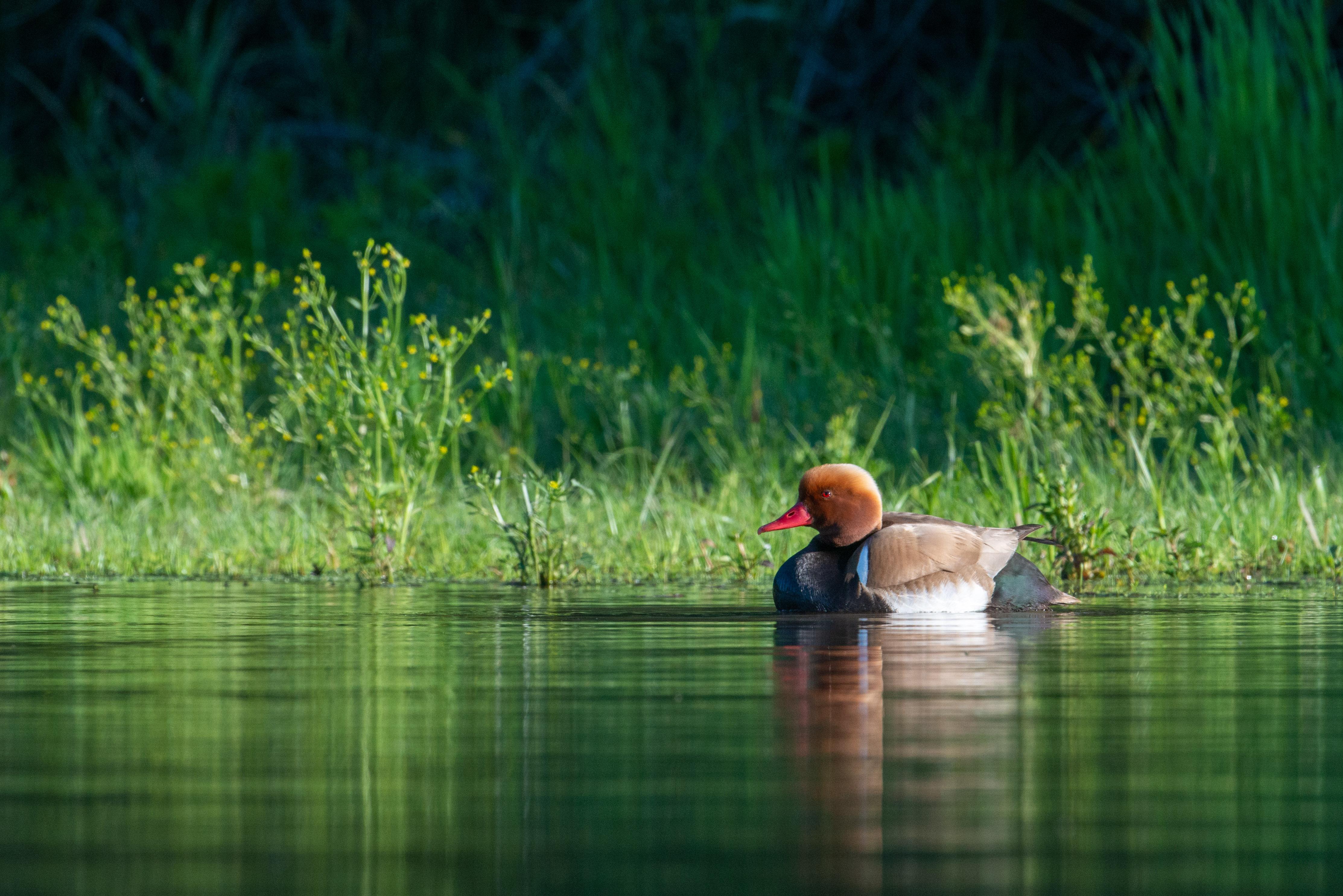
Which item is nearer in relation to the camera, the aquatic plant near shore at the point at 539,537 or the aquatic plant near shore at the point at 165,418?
the aquatic plant near shore at the point at 539,537

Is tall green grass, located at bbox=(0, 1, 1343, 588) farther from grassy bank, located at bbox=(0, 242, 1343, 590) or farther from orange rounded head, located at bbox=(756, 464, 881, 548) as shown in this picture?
orange rounded head, located at bbox=(756, 464, 881, 548)

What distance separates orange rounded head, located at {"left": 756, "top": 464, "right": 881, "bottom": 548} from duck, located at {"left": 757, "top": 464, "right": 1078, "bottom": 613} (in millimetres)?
180

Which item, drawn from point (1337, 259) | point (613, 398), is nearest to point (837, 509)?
point (613, 398)

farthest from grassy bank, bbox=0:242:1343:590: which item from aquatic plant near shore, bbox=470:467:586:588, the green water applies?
the green water

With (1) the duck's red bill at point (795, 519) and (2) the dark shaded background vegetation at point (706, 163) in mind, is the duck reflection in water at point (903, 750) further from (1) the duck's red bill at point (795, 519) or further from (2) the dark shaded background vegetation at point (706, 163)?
(2) the dark shaded background vegetation at point (706, 163)

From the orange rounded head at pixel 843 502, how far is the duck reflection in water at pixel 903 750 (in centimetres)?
116

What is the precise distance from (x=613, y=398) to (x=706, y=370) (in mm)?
1296

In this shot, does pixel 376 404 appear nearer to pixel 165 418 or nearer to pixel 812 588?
pixel 812 588

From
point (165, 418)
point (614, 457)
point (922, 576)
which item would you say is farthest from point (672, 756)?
point (165, 418)

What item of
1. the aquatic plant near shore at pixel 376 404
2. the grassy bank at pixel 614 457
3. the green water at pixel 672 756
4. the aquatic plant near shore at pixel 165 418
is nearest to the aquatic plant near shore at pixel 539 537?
the grassy bank at pixel 614 457

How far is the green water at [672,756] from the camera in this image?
11.4 ft

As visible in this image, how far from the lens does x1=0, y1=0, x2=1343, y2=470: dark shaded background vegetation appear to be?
45.2 feet

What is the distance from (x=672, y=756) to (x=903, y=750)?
480 millimetres

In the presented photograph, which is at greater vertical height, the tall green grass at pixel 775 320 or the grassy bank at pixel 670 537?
the tall green grass at pixel 775 320
